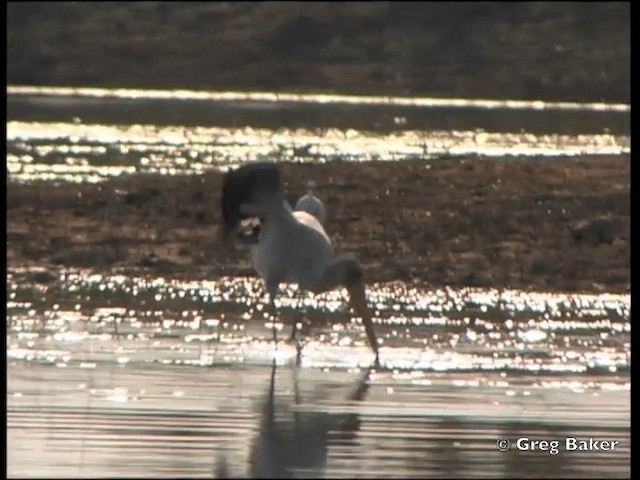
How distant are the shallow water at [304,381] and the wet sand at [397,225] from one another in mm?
739

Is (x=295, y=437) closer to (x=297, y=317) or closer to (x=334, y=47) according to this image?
(x=297, y=317)

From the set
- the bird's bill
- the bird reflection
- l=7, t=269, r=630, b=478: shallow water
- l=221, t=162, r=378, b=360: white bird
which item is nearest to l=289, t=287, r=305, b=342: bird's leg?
l=7, t=269, r=630, b=478: shallow water

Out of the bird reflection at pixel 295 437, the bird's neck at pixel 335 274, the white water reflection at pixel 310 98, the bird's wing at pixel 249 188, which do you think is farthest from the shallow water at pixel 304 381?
the white water reflection at pixel 310 98

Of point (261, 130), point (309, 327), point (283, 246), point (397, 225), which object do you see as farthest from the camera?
point (261, 130)

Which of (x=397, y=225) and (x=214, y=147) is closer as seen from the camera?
(x=397, y=225)

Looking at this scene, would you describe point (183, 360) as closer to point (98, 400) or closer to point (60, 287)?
point (98, 400)

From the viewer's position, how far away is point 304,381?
10852 millimetres

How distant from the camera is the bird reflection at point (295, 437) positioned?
27.1 ft

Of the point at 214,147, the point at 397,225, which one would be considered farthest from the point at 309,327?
the point at 214,147

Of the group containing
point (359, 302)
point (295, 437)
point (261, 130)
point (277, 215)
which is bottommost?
point (295, 437)

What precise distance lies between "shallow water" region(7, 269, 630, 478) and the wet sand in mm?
739

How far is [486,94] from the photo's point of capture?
45.5 m

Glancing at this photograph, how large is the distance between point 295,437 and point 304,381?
5.78ft

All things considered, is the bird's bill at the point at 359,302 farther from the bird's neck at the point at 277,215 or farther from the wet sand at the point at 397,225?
the wet sand at the point at 397,225
